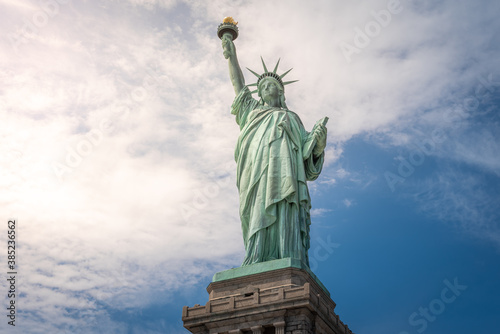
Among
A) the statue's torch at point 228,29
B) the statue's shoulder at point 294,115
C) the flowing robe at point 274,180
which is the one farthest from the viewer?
the statue's torch at point 228,29

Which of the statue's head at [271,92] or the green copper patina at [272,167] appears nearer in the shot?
the green copper patina at [272,167]

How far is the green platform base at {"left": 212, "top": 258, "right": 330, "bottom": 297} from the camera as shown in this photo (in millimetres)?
19453

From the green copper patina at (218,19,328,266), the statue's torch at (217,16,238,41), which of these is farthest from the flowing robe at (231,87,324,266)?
the statue's torch at (217,16,238,41)

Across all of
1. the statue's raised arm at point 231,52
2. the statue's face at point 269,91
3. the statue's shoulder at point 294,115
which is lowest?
the statue's shoulder at point 294,115

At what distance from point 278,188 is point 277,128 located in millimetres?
2441

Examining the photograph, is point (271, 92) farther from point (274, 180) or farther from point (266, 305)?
point (266, 305)

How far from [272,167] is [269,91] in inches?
151

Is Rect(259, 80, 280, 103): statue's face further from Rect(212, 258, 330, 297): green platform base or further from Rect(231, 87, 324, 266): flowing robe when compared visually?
Rect(212, 258, 330, 297): green platform base

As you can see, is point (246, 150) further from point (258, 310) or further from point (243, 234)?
point (258, 310)

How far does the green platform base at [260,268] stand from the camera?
1945 cm

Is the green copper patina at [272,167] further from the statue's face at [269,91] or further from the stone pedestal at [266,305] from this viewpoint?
the stone pedestal at [266,305]

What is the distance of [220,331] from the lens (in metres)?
18.6

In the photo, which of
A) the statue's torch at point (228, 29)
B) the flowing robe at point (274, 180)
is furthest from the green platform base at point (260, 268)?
the statue's torch at point (228, 29)

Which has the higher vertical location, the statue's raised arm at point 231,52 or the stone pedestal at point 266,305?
the statue's raised arm at point 231,52
